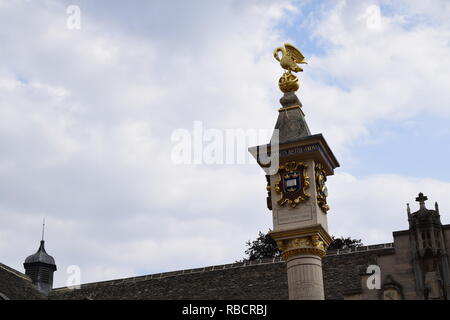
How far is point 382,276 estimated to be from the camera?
32750mm

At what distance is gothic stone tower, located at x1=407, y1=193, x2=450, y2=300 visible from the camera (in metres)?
31.8

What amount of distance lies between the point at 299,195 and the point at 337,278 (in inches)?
789

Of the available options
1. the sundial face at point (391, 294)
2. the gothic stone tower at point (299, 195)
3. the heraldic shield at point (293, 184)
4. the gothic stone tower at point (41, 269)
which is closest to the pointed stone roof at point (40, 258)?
the gothic stone tower at point (41, 269)

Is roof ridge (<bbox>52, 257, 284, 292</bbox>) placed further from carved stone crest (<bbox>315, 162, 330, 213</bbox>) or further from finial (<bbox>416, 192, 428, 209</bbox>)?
carved stone crest (<bbox>315, 162, 330, 213</bbox>)

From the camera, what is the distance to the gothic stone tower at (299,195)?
617 inches

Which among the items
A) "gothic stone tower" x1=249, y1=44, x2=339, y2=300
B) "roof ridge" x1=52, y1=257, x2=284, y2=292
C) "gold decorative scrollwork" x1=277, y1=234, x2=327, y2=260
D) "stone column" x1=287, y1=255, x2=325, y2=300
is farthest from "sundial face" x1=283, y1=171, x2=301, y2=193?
"roof ridge" x1=52, y1=257, x2=284, y2=292

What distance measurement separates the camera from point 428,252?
106 ft

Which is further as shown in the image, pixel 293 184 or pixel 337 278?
pixel 337 278

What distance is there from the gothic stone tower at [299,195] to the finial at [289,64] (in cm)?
65

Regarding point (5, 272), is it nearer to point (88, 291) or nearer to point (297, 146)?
point (88, 291)

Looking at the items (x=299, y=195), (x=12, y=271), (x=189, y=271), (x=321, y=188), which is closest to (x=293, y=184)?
(x=299, y=195)

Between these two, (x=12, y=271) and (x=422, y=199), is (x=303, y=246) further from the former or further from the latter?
(x=12, y=271)
